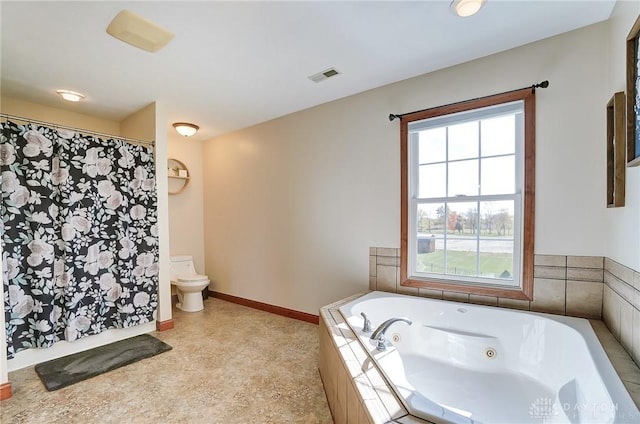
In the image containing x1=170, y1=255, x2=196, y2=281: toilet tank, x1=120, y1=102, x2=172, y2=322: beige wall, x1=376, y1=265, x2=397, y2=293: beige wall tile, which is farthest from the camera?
x1=170, y1=255, x2=196, y2=281: toilet tank

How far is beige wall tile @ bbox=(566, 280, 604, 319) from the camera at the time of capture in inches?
71.3

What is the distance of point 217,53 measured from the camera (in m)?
2.04

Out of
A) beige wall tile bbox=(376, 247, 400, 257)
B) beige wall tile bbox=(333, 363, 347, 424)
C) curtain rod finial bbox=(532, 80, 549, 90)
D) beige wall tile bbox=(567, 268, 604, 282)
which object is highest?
curtain rod finial bbox=(532, 80, 549, 90)

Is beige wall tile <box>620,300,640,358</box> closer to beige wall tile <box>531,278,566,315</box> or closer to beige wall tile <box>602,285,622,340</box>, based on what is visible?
beige wall tile <box>602,285,622,340</box>

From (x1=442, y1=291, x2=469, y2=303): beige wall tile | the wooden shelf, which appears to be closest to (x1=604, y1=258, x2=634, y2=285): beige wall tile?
(x1=442, y1=291, x2=469, y2=303): beige wall tile

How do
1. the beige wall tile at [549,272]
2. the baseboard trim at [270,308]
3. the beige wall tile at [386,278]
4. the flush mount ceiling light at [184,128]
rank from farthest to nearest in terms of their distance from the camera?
the flush mount ceiling light at [184,128] → the baseboard trim at [270,308] → the beige wall tile at [386,278] → the beige wall tile at [549,272]

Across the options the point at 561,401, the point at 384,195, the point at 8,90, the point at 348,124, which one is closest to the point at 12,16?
the point at 8,90

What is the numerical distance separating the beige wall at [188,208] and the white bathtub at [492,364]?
287 cm

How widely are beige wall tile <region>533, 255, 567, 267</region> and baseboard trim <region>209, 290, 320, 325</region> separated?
2041 millimetres

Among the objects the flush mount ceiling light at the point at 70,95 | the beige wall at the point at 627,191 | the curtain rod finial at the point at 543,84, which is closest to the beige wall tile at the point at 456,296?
the beige wall at the point at 627,191

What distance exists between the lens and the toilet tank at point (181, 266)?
3703 millimetres

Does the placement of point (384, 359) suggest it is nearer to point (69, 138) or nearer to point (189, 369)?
point (189, 369)

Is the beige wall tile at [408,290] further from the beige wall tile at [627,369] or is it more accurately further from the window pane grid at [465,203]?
the beige wall tile at [627,369]

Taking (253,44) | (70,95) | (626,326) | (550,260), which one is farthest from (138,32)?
(626,326)
